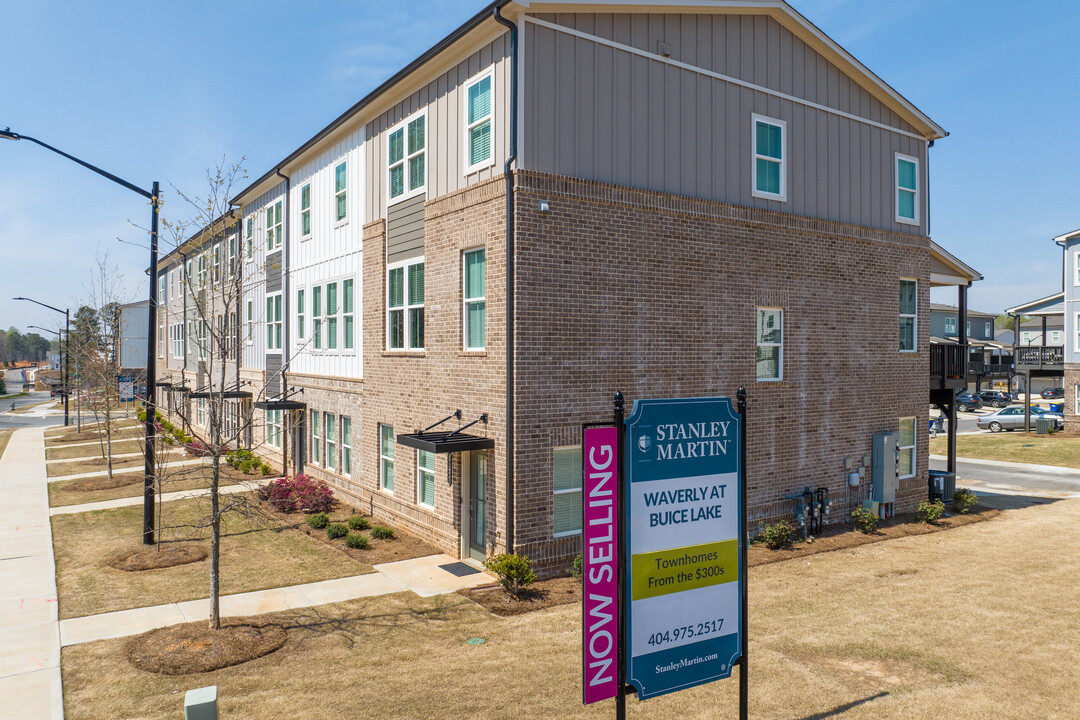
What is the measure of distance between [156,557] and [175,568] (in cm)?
88

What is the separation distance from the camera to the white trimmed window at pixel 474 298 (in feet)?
43.7

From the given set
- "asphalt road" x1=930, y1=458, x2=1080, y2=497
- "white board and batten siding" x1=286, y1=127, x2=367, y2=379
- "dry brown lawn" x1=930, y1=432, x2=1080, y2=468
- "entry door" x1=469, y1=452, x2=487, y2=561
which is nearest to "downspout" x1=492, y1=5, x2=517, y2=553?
"entry door" x1=469, y1=452, x2=487, y2=561

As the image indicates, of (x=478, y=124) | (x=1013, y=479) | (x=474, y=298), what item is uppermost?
(x=478, y=124)

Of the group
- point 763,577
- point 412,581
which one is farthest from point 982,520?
point 412,581

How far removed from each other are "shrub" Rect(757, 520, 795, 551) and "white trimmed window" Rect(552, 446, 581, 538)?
14.8 feet

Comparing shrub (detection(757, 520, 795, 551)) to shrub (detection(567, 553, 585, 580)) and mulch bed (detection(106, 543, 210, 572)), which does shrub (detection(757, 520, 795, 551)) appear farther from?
mulch bed (detection(106, 543, 210, 572))

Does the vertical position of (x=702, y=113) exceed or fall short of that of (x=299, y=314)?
it exceeds it

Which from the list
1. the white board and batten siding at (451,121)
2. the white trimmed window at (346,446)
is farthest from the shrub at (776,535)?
the white trimmed window at (346,446)

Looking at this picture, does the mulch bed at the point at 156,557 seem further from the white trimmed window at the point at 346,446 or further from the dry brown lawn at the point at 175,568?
the white trimmed window at the point at 346,446

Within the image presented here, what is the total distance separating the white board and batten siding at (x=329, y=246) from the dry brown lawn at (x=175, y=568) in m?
4.82

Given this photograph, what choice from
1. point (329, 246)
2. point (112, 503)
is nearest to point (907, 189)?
point (329, 246)

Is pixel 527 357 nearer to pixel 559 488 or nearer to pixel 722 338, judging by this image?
pixel 559 488

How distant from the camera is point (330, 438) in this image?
20828mm

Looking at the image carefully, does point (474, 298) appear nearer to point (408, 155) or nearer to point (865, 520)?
point (408, 155)
